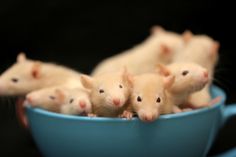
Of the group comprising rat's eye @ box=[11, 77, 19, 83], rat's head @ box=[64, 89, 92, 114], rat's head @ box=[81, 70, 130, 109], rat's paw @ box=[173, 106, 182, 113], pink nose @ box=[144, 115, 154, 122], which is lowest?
rat's paw @ box=[173, 106, 182, 113]

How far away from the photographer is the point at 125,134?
92 cm

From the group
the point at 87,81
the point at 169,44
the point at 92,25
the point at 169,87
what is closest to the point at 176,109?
the point at 169,87

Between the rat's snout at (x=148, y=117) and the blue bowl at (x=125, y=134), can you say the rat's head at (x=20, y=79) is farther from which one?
the rat's snout at (x=148, y=117)

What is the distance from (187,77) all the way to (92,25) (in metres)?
0.74

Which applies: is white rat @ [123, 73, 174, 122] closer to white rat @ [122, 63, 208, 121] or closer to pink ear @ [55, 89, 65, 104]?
white rat @ [122, 63, 208, 121]

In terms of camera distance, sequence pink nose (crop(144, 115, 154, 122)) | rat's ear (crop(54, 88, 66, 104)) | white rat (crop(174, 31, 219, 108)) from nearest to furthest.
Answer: pink nose (crop(144, 115, 154, 122)) → rat's ear (crop(54, 88, 66, 104)) → white rat (crop(174, 31, 219, 108))

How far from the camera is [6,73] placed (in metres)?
1.08

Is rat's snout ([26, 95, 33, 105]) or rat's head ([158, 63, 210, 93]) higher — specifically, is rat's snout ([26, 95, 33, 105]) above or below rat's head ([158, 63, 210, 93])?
below

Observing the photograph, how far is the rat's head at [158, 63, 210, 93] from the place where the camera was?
0.96 meters

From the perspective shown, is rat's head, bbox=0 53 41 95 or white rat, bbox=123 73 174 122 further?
rat's head, bbox=0 53 41 95

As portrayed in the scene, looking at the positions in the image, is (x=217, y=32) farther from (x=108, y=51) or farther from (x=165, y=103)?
(x=165, y=103)

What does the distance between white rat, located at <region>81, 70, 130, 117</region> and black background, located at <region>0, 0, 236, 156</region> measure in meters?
0.66

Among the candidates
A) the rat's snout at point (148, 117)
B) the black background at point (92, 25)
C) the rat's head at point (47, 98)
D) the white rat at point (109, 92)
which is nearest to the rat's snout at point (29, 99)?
the rat's head at point (47, 98)

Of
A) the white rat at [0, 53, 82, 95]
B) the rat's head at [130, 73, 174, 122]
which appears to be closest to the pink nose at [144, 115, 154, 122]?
the rat's head at [130, 73, 174, 122]
